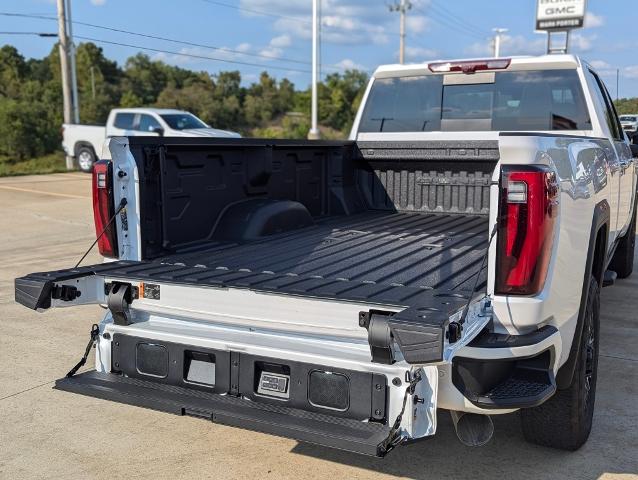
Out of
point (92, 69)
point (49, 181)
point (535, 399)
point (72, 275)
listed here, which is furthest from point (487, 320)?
point (92, 69)

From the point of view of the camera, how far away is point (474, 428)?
9.45 ft

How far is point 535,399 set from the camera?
Answer: 2684 millimetres

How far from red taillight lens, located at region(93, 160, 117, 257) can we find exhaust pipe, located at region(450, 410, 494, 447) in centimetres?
192

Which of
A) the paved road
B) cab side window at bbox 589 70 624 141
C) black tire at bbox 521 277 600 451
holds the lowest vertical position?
the paved road

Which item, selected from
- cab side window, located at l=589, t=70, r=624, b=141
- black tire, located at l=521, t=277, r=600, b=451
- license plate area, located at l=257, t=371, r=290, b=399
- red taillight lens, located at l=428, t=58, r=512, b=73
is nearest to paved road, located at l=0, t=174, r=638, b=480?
black tire, located at l=521, t=277, r=600, b=451

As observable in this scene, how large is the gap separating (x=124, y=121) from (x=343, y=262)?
53.4ft

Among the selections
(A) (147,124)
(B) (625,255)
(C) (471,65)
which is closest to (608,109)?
(C) (471,65)

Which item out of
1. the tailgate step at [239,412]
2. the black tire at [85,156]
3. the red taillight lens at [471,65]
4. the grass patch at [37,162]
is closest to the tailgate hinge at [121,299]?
the tailgate step at [239,412]

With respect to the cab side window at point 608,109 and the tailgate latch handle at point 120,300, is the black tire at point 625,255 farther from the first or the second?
the tailgate latch handle at point 120,300

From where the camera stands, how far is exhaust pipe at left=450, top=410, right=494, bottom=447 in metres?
2.87

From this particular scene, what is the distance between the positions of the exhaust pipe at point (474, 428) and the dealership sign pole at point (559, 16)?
123 feet

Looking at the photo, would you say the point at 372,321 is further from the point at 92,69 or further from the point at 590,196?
the point at 92,69

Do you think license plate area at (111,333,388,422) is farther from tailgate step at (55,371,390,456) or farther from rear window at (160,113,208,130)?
rear window at (160,113,208,130)

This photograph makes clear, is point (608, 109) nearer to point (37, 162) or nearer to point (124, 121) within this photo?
point (124, 121)
